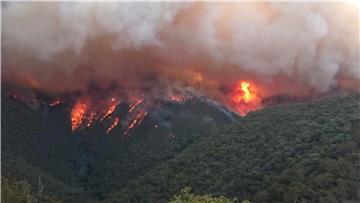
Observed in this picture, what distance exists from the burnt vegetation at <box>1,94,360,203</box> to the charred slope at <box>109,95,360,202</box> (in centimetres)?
9

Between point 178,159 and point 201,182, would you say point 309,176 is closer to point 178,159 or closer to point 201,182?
point 201,182

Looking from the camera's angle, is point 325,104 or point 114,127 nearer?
point 325,104

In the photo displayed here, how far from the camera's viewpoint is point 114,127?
10188cm

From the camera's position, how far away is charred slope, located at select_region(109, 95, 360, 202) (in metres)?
44.1

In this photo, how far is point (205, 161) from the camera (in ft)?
203

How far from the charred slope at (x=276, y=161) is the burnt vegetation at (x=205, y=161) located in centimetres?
9

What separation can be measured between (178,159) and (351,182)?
27.9m

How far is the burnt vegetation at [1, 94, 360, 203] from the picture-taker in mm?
44688

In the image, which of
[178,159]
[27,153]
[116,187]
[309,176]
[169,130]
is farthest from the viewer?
[169,130]

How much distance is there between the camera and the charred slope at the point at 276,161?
145 feet

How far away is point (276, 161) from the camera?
54500mm

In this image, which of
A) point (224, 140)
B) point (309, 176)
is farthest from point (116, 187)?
point (309, 176)

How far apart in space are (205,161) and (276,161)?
30.9 feet

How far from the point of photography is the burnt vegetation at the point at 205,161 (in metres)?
44.7
